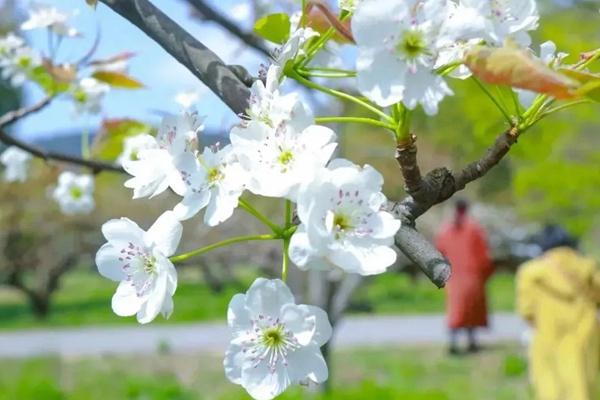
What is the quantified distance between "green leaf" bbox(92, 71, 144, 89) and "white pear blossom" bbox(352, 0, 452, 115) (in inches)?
34.3

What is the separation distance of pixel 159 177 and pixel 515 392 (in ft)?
17.3

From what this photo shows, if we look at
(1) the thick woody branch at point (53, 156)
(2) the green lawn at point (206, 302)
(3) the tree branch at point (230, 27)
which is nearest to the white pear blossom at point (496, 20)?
(1) the thick woody branch at point (53, 156)

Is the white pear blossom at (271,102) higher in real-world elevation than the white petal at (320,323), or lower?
higher

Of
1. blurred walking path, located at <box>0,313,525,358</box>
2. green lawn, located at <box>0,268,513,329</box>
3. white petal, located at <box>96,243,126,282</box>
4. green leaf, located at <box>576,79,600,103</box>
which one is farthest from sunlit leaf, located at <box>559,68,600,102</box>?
green lawn, located at <box>0,268,513,329</box>

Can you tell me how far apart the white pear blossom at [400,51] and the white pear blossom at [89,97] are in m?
1.28

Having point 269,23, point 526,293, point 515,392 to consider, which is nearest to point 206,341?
point 515,392

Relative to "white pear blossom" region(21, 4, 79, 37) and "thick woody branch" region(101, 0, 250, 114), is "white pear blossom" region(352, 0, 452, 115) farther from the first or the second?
"white pear blossom" region(21, 4, 79, 37)

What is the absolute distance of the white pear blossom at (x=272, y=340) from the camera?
60 cm

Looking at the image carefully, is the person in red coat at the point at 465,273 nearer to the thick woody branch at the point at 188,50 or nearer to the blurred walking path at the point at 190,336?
the blurred walking path at the point at 190,336

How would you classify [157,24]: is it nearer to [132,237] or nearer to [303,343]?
[132,237]

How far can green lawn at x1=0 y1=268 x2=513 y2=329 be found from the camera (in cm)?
1151

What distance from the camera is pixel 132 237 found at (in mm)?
686

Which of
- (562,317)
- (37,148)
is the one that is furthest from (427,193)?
(562,317)

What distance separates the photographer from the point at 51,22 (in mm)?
1647
